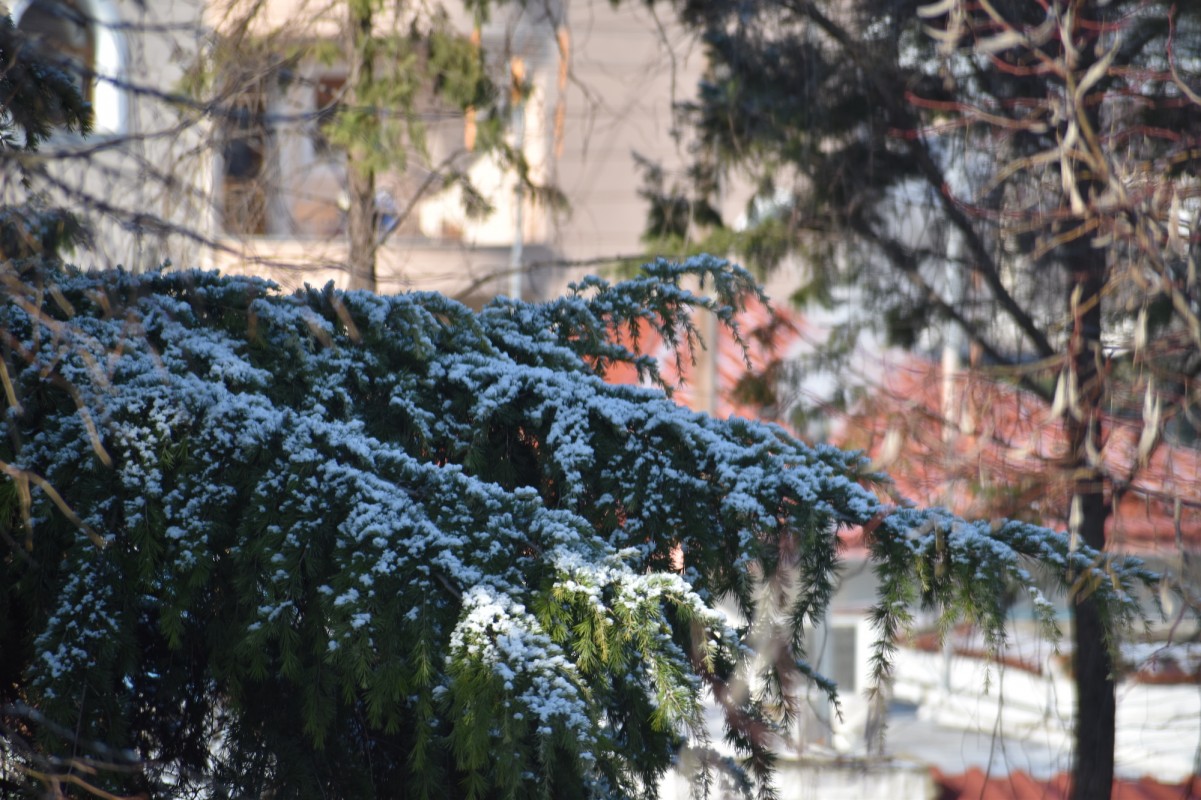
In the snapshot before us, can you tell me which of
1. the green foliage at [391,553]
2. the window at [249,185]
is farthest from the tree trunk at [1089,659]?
the window at [249,185]

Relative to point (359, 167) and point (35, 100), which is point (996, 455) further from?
point (35, 100)

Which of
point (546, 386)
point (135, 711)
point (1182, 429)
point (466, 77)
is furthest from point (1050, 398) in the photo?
point (135, 711)

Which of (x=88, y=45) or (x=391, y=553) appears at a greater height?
(x=88, y=45)

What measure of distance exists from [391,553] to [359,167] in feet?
14.4

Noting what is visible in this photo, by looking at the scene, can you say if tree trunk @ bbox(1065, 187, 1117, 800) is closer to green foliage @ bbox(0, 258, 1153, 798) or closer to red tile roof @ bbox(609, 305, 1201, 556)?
red tile roof @ bbox(609, 305, 1201, 556)

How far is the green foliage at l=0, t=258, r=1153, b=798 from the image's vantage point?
8.59 ft

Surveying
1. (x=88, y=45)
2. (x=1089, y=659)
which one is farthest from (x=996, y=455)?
(x=88, y=45)

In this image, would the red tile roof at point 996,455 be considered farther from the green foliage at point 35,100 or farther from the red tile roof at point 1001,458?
the green foliage at point 35,100

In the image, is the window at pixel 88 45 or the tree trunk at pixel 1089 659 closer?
the window at pixel 88 45

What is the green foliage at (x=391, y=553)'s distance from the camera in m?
2.62

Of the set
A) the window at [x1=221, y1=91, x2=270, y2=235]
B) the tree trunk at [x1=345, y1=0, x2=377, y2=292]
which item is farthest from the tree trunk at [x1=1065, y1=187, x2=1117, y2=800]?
the window at [x1=221, y1=91, x2=270, y2=235]

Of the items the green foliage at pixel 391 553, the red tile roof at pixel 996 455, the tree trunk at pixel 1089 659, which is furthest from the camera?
the tree trunk at pixel 1089 659

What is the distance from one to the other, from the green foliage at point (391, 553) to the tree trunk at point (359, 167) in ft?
10.8

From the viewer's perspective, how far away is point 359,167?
6680mm
